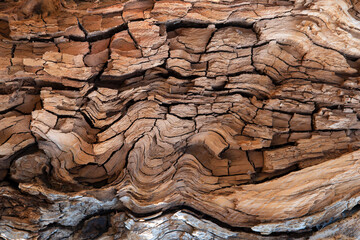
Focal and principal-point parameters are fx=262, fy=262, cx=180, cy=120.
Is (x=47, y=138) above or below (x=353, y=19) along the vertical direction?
below

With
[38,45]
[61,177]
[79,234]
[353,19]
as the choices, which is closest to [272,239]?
[79,234]

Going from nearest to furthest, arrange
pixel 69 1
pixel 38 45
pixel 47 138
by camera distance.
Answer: pixel 47 138 < pixel 38 45 < pixel 69 1

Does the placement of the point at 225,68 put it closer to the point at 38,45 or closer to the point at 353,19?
the point at 353,19

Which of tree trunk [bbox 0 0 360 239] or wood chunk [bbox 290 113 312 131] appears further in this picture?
wood chunk [bbox 290 113 312 131]

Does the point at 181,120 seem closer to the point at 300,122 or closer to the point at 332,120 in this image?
the point at 300,122

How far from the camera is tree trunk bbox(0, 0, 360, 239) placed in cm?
159

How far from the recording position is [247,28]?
1.81 meters

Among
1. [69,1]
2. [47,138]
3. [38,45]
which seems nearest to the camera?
[47,138]

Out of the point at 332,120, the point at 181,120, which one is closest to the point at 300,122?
the point at 332,120

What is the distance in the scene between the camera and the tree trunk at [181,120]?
1.59m

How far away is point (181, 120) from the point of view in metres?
1.73

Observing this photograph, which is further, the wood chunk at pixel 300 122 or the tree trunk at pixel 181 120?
the wood chunk at pixel 300 122

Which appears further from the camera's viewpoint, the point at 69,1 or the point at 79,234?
the point at 69,1

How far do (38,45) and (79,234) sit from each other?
4.09 ft
